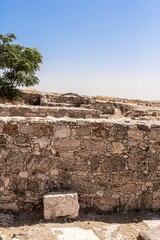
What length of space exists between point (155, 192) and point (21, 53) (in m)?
18.3

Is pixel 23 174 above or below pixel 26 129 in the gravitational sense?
below

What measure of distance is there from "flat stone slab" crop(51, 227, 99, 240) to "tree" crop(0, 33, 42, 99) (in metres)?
16.2

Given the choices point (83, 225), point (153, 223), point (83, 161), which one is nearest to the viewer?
point (83, 225)

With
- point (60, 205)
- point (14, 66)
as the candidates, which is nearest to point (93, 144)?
point (60, 205)

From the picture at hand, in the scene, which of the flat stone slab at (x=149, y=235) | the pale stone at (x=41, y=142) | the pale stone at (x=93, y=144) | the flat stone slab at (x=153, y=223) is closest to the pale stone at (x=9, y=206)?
the pale stone at (x=41, y=142)

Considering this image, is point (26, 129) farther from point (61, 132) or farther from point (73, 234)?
point (73, 234)

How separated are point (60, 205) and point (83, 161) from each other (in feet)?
2.68

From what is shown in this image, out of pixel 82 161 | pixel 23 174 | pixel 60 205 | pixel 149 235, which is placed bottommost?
pixel 149 235

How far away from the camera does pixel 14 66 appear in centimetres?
2052

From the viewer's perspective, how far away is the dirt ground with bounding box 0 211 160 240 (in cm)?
389

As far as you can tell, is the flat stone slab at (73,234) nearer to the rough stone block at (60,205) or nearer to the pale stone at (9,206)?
the rough stone block at (60,205)

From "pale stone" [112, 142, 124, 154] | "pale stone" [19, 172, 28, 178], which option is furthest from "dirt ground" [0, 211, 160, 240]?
"pale stone" [112, 142, 124, 154]

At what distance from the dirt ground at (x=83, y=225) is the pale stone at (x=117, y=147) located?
1.05 meters

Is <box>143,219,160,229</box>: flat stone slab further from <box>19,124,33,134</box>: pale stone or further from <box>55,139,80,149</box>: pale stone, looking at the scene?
<box>19,124,33,134</box>: pale stone
